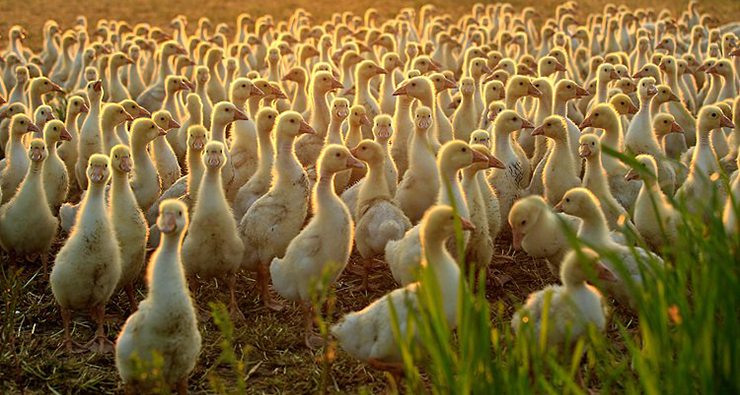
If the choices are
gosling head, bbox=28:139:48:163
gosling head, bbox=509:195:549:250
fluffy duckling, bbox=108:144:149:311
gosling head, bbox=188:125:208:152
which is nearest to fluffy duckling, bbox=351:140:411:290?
gosling head, bbox=509:195:549:250

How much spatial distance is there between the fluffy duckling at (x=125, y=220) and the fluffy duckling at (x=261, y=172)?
1202 millimetres

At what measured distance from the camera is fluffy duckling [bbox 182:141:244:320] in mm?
7023

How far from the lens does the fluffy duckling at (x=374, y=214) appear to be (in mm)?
7285

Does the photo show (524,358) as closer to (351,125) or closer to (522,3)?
(351,125)

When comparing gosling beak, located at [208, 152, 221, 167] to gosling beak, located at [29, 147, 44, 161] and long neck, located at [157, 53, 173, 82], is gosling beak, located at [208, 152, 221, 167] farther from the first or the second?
long neck, located at [157, 53, 173, 82]

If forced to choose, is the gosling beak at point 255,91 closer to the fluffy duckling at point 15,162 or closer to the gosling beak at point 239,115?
the gosling beak at point 239,115

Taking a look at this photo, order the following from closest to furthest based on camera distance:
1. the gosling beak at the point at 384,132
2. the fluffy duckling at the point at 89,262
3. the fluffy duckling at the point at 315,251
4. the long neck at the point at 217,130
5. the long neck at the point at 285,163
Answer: the fluffy duckling at the point at 89,262, the fluffy duckling at the point at 315,251, the long neck at the point at 285,163, the gosling beak at the point at 384,132, the long neck at the point at 217,130

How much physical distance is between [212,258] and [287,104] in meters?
5.09

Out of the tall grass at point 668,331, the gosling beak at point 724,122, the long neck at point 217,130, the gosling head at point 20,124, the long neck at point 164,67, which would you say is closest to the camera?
the tall grass at point 668,331

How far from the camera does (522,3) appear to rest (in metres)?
26.0

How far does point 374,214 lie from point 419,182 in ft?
2.59

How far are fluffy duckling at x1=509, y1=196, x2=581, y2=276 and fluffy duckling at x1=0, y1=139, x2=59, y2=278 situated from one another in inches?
149

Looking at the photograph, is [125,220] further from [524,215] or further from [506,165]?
[506,165]

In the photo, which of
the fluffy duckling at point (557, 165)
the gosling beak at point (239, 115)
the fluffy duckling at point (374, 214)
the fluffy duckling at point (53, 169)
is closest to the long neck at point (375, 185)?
the fluffy duckling at point (374, 214)
